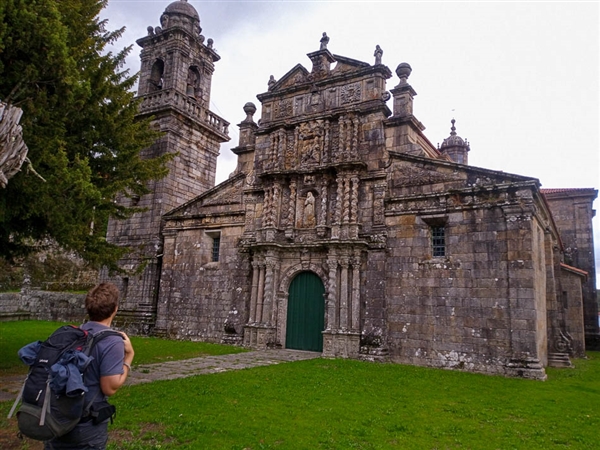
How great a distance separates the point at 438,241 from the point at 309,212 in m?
4.54

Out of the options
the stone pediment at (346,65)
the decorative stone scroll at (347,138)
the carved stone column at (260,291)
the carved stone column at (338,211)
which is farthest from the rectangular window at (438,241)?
the stone pediment at (346,65)

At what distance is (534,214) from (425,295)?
374cm

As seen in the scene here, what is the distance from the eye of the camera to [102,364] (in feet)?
9.52

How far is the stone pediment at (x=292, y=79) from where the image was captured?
16.4 meters

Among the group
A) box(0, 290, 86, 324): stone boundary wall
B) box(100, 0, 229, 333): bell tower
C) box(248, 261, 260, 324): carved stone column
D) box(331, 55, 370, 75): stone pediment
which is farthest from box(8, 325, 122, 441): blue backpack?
box(0, 290, 86, 324): stone boundary wall

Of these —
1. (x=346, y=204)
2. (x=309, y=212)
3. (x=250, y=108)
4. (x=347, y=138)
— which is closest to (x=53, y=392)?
(x=346, y=204)

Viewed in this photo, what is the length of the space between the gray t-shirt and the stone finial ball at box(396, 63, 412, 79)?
15.7m

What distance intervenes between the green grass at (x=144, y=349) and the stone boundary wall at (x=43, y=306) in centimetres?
434

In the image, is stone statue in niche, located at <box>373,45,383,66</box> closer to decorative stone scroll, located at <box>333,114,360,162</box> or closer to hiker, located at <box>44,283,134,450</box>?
decorative stone scroll, located at <box>333,114,360,162</box>

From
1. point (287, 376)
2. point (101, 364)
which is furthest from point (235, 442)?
point (287, 376)

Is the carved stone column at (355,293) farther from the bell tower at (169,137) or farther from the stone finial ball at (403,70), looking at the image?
the bell tower at (169,137)

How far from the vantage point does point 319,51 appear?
16000mm

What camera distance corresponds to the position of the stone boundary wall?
21.7 meters

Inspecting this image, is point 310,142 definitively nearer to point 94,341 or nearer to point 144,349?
point 144,349
